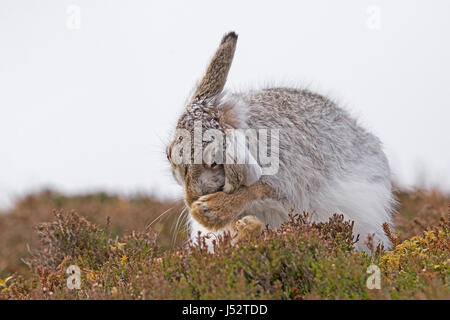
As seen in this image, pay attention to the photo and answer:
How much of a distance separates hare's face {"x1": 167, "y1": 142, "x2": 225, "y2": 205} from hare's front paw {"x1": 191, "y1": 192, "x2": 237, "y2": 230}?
0.07 meters

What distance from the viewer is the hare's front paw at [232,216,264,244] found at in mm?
4602

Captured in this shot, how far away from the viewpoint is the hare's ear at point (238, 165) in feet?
14.8

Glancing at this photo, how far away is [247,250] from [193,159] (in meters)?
0.90

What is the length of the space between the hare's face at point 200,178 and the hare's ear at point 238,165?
7 centimetres

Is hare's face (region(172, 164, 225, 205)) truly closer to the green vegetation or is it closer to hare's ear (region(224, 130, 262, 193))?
hare's ear (region(224, 130, 262, 193))

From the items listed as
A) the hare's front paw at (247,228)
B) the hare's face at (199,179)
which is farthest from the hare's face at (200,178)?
the hare's front paw at (247,228)

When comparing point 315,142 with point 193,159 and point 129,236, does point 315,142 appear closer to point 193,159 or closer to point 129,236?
point 193,159

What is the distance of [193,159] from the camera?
178 inches

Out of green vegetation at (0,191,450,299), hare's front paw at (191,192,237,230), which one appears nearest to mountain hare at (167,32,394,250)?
hare's front paw at (191,192,237,230)

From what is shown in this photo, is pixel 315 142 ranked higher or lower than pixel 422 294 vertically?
higher

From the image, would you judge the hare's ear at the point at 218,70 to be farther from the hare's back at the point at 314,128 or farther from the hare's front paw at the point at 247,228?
the hare's front paw at the point at 247,228

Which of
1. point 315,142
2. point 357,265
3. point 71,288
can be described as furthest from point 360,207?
point 71,288

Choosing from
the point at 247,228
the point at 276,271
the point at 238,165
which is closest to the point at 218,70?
the point at 238,165

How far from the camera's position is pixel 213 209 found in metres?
→ 4.52
